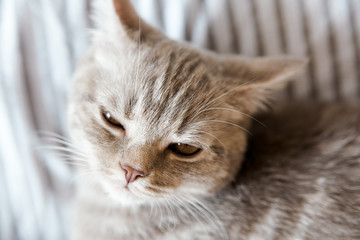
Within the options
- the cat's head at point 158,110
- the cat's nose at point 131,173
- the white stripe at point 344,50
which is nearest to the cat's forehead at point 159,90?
the cat's head at point 158,110

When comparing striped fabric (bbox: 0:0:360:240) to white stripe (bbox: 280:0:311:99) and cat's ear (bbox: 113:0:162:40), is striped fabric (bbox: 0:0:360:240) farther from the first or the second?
cat's ear (bbox: 113:0:162:40)

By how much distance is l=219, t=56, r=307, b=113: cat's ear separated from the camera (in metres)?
1.10

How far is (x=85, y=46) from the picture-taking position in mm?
1509

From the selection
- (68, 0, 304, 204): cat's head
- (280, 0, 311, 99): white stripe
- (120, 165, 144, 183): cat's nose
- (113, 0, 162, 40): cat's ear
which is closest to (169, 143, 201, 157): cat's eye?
(68, 0, 304, 204): cat's head

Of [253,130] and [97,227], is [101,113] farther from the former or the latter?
[253,130]

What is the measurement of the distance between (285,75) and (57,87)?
1.00 metres

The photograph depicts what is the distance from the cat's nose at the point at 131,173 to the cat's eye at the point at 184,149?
14 centimetres

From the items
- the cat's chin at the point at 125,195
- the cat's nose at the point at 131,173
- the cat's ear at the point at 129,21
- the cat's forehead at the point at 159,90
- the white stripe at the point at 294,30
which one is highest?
the white stripe at the point at 294,30

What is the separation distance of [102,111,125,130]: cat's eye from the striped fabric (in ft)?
1.69

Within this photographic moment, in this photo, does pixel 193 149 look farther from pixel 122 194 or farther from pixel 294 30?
pixel 294 30

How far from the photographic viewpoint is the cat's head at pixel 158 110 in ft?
3.44

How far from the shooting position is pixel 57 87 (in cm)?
154

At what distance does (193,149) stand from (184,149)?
3cm

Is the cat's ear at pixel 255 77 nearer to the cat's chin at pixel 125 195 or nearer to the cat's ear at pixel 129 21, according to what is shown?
the cat's ear at pixel 129 21
